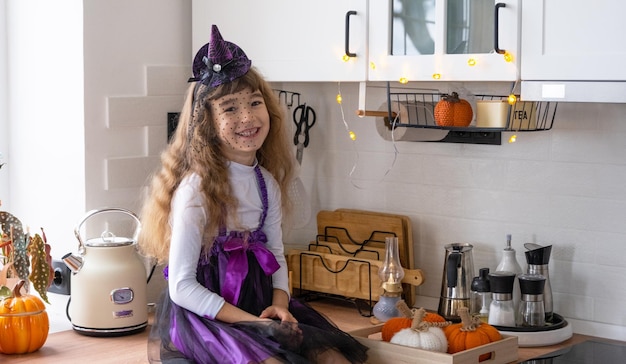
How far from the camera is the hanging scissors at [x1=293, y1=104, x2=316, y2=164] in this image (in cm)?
295

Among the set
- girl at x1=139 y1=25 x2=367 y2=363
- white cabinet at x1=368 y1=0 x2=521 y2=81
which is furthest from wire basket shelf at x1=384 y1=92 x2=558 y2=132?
girl at x1=139 y1=25 x2=367 y2=363

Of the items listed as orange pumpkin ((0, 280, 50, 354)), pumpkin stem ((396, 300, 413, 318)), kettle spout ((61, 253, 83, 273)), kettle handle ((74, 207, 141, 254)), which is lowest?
orange pumpkin ((0, 280, 50, 354))

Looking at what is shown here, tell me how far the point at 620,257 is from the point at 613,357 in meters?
0.26

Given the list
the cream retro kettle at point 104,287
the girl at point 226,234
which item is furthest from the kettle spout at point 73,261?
the girl at point 226,234

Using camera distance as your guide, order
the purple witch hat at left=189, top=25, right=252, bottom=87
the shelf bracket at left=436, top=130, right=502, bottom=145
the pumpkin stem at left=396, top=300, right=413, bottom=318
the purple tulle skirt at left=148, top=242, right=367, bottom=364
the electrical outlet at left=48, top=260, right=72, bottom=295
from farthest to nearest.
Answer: the electrical outlet at left=48, top=260, right=72, bottom=295 → the shelf bracket at left=436, top=130, right=502, bottom=145 → the pumpkin stem at left=396, top=300, right=413, bottom=318 → the purple witch hat at left=189, top=25, right=252, bottom=87 → the purple tulle skirt at left=148, top=242, right=367, bottom=364

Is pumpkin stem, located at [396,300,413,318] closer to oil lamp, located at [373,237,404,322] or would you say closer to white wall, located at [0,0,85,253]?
oil lamp, located at [373,237,404,322]

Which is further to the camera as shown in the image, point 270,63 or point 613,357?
point 270,63

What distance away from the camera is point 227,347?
80.4 inches

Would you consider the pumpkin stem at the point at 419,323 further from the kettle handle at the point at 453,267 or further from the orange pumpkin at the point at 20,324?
the orange pumpkin at the point at 20,324

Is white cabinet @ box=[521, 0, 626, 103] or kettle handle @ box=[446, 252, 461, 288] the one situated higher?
white cabinet @ box=[521, 0, 626, 103]

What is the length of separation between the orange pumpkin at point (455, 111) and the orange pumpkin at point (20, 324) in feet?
3.48

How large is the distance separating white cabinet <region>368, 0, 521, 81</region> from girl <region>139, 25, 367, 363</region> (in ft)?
1.06

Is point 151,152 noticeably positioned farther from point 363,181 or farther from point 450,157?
point 450,157

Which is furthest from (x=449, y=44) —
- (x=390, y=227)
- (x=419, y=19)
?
(x=390, y=227)
